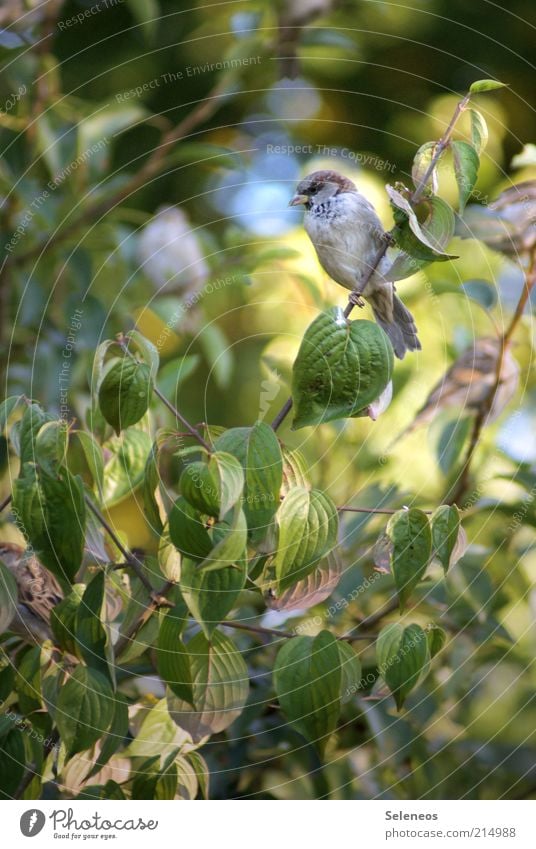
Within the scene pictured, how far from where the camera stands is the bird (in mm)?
574

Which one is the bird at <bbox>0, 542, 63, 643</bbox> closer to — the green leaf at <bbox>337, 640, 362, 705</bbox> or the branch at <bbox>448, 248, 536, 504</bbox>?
the green leaf at <bbox>337, 640, 362, 705</bbox>

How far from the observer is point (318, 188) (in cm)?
75

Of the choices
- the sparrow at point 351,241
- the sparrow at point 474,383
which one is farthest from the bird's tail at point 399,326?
the sparrow at point 474,383

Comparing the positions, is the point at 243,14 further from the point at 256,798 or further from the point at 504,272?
the point at 256,798

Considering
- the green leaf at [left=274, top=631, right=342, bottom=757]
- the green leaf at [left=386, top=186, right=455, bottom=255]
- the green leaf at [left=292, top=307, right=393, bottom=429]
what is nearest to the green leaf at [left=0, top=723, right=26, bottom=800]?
the green leaf at [left=274, top=631, right=342, bottom=757]

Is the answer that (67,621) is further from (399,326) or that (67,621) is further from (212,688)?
(399,326)

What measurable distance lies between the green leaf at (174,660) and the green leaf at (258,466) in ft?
0.25

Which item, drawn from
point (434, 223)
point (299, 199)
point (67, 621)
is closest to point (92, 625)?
point (67, 621)

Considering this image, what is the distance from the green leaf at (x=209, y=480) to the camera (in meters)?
0.43

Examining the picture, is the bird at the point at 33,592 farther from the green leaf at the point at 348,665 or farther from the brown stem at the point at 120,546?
the green leaf at the point at 348,665

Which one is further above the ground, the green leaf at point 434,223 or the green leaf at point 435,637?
the green leaf at point 434,223

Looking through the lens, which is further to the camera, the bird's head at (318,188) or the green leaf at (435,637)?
the bird's head at (318,188)

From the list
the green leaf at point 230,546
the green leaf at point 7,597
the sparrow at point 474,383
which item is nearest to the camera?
the green leaf at point 230,546

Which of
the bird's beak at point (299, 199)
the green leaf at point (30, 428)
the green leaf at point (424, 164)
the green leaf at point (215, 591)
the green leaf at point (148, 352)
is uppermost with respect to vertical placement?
the bird's beak at point (299, 199)
